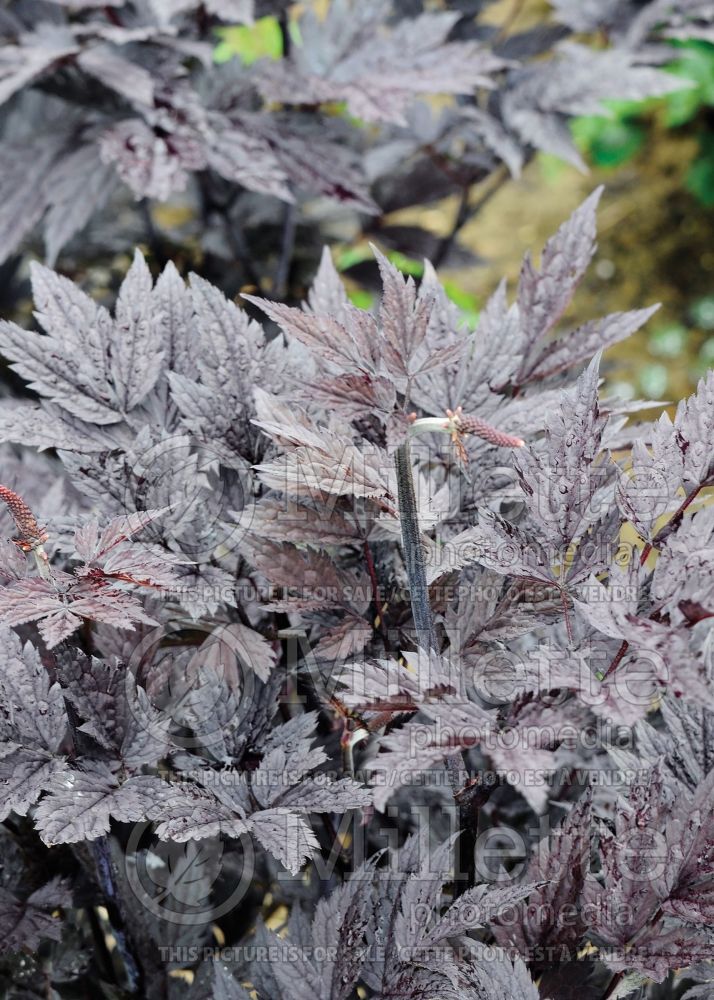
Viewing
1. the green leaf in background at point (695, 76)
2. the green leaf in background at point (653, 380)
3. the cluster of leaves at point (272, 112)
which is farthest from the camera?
the green leaf in background at point (653, 380)

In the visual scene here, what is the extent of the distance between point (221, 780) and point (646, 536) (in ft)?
1.20

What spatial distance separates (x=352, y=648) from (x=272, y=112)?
42.0 inches

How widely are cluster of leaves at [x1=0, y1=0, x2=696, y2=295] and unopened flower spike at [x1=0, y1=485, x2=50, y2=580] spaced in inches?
27.2

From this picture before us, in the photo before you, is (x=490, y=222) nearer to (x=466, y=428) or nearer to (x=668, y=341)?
(x=668, y=341)

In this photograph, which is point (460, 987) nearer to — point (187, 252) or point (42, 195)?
point (42, 195)

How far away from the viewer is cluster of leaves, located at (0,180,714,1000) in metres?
0.62

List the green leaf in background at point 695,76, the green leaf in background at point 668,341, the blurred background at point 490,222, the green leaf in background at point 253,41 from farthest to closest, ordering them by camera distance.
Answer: the green leaf in background at point 668,341
the green leaf in background at point 695,76
the green leaf in background at point 253,41
the blurred background at point 490,222

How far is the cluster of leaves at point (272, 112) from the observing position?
1289mm

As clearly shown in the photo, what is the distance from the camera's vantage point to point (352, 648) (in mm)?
714

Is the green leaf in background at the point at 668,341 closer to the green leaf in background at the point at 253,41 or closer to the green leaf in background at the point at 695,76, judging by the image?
the green leaf in background at the point at 695,76

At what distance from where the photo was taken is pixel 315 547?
782 millimetres

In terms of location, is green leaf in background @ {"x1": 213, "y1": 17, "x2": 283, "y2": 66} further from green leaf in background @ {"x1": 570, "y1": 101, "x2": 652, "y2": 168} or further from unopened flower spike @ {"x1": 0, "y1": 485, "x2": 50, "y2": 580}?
unopened flower spike @ {"x1": 0, "y1": 485, "x2": 50, "y2": 580}

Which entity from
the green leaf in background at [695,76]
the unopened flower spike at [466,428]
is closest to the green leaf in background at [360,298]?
the green leaf in background at [695,76]

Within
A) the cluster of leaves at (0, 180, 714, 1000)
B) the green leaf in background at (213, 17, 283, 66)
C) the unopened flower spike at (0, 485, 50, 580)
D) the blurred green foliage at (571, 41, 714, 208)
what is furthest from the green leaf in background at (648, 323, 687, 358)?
the unopened flower spike at (0, 485, 50, 580)
